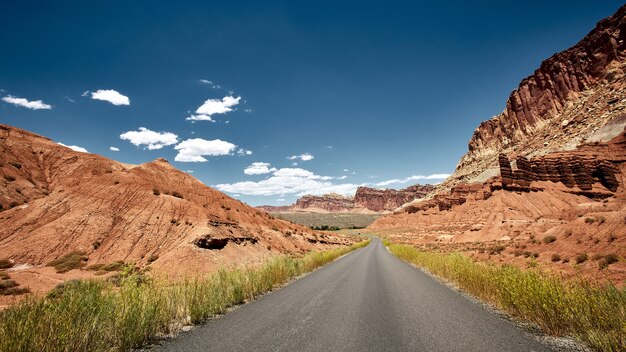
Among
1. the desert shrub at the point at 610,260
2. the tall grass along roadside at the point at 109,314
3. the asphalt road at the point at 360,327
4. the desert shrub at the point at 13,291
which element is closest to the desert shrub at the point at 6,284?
the desert shrub at the point at 13,291

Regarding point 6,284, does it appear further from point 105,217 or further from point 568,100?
point 568,100

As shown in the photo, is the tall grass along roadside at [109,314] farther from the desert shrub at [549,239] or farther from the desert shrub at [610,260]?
the desert shrub at [549,239]

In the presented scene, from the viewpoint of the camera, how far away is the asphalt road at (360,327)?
252 inches

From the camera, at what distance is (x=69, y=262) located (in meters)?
27.4

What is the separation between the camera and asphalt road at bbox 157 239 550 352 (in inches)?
252

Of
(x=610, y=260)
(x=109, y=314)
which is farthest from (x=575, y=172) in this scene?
(x=109, y=314)

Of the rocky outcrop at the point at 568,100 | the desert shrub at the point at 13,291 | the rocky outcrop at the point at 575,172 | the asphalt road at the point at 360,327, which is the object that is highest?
the rocky outcrop at the point at 568,100

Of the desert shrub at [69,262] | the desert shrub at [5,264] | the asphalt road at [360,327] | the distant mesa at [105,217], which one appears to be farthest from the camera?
the distant mesa at [105,217]

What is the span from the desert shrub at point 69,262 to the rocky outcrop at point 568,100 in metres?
132

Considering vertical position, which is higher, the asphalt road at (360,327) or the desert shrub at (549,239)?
the desert shrub at (549,239)

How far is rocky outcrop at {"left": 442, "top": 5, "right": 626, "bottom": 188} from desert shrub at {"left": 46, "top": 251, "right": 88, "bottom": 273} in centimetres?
13161

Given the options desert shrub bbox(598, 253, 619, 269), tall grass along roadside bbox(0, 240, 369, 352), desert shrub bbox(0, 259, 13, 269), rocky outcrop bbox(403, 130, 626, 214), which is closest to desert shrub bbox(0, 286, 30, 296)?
desert shrub bbox(0, 259, 13, 269)

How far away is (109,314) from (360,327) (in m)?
5.74

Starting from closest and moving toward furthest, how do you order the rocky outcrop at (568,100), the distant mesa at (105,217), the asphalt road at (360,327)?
the asphalt road at (360,327), the distant mesa at (105,217), the rocky outcrop at (568,100)
